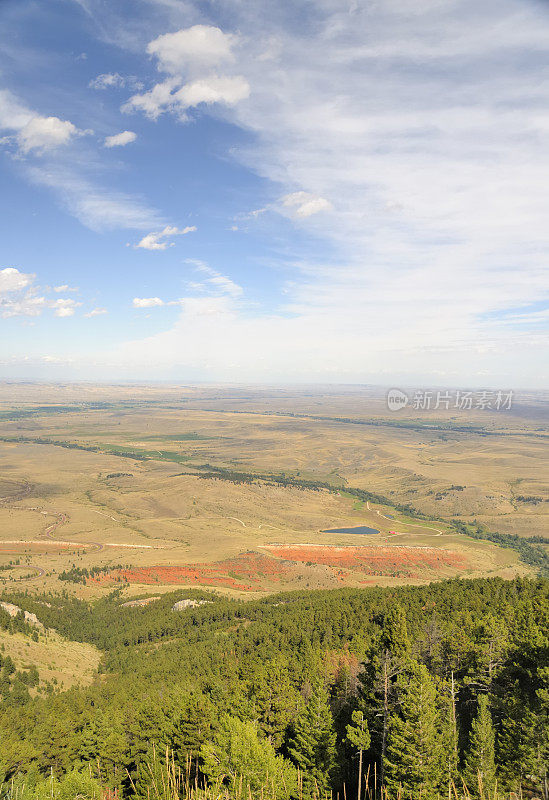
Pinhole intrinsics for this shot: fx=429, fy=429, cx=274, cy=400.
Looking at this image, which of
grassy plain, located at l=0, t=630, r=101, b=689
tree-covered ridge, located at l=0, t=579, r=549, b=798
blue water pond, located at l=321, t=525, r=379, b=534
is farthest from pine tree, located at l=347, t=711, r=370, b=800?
blue water pond, located at l=321, t=525, r=379, b=534

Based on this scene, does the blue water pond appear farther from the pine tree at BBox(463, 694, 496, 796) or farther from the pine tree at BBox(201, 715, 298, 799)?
the pine tree at BBox(201, 715, 298, 799)

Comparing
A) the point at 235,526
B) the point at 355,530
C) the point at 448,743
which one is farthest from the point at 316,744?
the point at 355,530

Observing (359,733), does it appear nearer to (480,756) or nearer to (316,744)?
(316,744)

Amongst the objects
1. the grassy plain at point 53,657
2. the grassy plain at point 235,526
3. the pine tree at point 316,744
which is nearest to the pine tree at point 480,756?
the pine tree at point 316,744

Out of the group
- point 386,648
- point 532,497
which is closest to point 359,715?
point 386,648

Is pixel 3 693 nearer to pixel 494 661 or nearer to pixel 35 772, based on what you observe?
pixel 35 772
